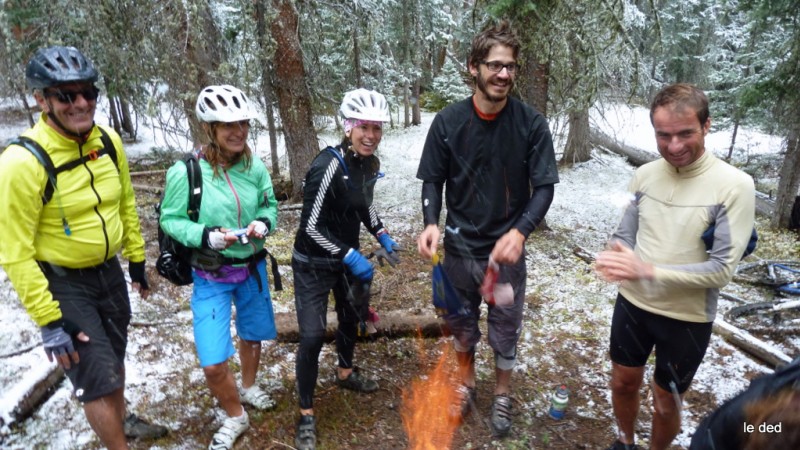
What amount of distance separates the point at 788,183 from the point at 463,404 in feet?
40.6

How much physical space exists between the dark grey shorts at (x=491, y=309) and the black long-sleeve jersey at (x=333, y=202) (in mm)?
917

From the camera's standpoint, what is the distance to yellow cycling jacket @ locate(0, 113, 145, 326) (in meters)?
2.80

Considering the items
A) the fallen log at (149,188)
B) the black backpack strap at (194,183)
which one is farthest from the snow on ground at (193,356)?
the fallen log at (149,188)

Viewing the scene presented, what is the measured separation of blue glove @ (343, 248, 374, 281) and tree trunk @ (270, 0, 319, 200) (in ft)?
19.3

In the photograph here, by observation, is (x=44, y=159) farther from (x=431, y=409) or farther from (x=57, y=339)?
(x=431, y=409)

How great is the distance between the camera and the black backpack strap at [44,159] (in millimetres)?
2887

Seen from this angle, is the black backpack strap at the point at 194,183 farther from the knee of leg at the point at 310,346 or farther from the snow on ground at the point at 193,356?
the snow on ground at the point at 193,356

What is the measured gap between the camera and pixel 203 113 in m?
3.51

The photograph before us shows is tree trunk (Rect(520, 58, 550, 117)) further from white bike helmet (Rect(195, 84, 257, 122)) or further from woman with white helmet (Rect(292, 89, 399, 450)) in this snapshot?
white bike helmet (Rect(195, 84, 257, 122))

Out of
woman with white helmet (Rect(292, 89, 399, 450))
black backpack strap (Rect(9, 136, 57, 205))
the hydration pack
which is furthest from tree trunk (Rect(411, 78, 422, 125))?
black backpack strap (Rect(9, 136, 57, 205))

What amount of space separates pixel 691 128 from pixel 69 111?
386 cm

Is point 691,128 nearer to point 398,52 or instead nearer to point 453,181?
point 453,181

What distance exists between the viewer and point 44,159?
9.57 ft

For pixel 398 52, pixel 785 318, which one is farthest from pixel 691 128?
pixel 398 52
